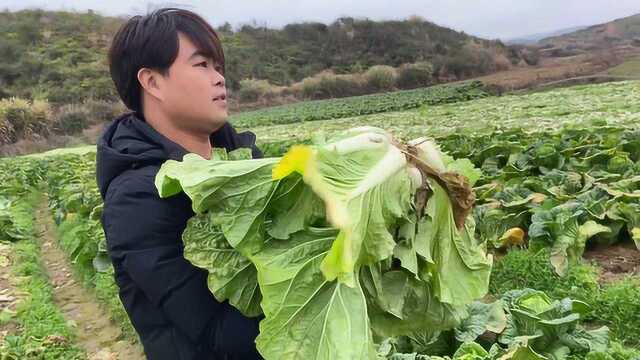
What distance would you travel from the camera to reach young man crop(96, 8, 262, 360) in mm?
1827

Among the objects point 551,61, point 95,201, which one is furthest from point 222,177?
point 551,61

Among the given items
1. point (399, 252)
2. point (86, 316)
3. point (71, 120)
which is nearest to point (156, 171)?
point (399, 252)

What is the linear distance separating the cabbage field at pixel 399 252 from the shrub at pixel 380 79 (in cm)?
4688

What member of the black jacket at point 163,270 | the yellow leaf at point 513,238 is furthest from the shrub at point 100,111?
the black jacket at point 163,270

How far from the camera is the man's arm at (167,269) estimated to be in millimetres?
1811

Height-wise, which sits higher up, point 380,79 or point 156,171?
point 156,171

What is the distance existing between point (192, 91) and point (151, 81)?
0.16 m

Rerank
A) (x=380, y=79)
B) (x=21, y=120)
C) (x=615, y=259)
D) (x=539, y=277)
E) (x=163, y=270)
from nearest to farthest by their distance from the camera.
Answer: (x=163, y=270), (x=539, y=277), (x=615, y=259), (x=21, y=120), (x=380, y=79)

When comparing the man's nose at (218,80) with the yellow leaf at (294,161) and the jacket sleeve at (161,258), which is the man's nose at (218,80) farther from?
the yellow leaf at (294,161)

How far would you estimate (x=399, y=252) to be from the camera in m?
1.71

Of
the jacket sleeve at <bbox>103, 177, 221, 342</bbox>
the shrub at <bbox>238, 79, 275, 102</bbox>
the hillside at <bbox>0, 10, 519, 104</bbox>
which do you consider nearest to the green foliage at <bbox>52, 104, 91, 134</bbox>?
the hillside at <bbox>0, 10, 519, 104</bbox>

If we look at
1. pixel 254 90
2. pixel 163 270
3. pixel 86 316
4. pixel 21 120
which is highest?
pixel 163 270

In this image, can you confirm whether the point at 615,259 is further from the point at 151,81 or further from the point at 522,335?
the point at 151,81

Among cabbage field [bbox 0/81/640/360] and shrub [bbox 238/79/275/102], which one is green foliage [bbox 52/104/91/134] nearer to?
shrub [bbox 238/79/275/102]
